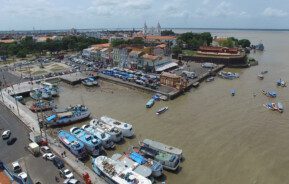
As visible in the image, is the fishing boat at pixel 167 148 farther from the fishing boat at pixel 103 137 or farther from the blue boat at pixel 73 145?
the blue boat at pixel 73 145

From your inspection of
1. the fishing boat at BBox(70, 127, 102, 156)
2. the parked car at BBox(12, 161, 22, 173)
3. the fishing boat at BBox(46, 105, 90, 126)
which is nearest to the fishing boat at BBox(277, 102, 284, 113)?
the fishing boat at BBox(70, 127, 102, 156)

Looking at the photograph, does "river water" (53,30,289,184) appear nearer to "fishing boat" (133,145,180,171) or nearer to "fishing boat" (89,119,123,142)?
"fishing boat" (133,145,180,171)

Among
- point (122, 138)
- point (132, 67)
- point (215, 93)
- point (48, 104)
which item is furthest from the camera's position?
point (132, 67)

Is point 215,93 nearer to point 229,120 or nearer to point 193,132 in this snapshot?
point 229,120

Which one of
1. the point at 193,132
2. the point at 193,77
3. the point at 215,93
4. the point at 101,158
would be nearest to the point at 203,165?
the point at 193,132

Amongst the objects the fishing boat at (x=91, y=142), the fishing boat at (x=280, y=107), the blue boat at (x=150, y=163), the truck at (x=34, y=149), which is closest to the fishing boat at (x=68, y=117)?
the fishing boat at (x=91, y=142)

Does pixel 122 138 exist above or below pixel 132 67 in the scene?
below

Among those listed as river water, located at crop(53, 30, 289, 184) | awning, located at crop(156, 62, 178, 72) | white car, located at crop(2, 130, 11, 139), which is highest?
awning, located at crop(156, 62, 178, 72)
